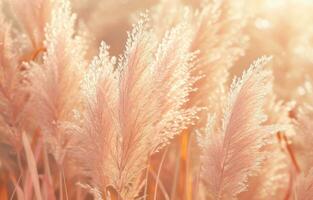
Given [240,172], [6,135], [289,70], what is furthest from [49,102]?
[289,70]

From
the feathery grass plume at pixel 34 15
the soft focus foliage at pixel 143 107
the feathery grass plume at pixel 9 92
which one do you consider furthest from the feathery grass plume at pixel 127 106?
the feathery grass plume at pixel 34 15

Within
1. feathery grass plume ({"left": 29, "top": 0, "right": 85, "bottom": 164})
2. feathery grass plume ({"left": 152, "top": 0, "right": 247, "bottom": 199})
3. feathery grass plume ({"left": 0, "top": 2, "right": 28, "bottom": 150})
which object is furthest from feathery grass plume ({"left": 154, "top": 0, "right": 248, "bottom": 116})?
feathery grass plume ({"left": 0, "top": 2, "right": 28, "bottom": 150})

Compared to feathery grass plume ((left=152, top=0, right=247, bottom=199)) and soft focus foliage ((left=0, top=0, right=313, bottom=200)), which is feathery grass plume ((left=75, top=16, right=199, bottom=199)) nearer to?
soft focus foliage ((left=0, top=0, right=313, bottom=200))

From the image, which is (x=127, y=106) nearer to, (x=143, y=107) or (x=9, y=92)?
(x=143, y=107)

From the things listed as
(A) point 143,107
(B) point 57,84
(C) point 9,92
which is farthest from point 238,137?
(C) point 9,92

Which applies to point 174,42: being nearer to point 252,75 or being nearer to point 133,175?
point 252,75

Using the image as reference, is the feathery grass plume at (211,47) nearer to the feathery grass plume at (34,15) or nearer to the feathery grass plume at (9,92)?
the feathery grass plume at (34,15)
